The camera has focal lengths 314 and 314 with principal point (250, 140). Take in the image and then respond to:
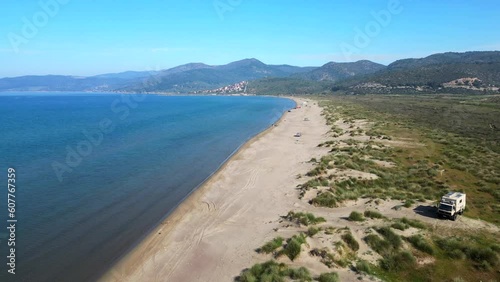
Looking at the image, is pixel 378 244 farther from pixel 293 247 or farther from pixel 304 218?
pixel 304 218

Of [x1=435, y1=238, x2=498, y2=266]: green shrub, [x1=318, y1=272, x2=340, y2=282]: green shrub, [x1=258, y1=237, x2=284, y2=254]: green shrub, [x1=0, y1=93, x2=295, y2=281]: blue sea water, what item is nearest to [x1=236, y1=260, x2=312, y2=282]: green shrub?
[x1=318, y1=272, x2=340, y2=282]: green shrub

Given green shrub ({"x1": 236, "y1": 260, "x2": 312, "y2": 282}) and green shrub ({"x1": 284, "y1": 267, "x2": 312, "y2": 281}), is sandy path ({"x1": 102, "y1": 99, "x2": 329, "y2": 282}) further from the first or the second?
Answer: green shrub ({"x1": 284, "y1": 267, "x2": 312, "y2": 281})

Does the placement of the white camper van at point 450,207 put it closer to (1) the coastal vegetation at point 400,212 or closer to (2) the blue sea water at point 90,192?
(1) the coastal vegetation at point 400,212

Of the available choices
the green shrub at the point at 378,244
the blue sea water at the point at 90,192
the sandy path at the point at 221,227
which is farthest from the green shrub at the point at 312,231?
the blue sea water at the point at 90,192

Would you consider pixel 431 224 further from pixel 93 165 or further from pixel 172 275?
pixel 93 165

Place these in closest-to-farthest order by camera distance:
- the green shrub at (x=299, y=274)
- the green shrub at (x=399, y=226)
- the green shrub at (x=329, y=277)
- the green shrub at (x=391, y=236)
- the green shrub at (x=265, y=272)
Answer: the green shrub at (x=329, y=277) < the green shrub at (x=299, y=274) < the green shrub at (x=265, y=272) < the green shrub at (x=391, y=236) < the green shrub at (x=399, y=226)

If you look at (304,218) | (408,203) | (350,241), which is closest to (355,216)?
(304,218)
